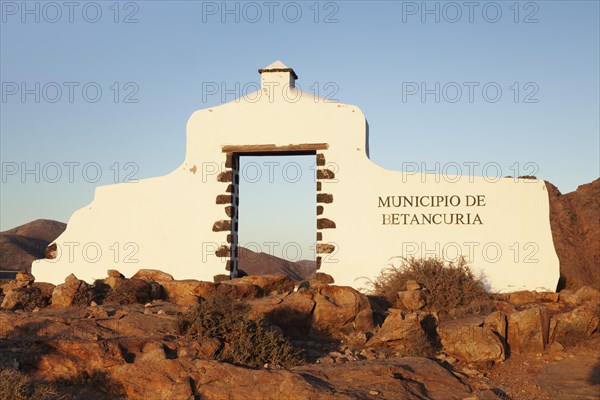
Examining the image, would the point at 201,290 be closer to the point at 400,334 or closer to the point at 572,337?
the point at 400,334

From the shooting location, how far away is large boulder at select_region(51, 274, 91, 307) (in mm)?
12188

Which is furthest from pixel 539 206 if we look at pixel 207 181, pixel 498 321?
pixel 207 181

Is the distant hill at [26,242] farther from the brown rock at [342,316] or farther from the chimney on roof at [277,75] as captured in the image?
the brown rock at [342,316]

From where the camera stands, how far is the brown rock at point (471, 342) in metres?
10.9

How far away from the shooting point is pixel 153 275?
46.3 feet

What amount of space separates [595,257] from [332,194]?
18.9 feet

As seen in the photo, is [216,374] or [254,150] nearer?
[216,374]

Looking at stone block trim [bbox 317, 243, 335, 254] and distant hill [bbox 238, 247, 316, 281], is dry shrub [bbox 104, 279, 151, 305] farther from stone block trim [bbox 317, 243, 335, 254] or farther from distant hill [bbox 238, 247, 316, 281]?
distant hill [bbox 238, 247, 316, 281]

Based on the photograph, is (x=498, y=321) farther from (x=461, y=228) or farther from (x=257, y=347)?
(x=257, y=347)

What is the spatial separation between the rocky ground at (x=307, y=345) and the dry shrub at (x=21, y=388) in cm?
26

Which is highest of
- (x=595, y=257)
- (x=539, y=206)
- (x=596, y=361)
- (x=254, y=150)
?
(x=254, y=150)

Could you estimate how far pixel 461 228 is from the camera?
14.6 meters

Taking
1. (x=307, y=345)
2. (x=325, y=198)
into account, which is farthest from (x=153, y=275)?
(x=307, y=345)

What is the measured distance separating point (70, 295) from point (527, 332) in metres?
7.82
